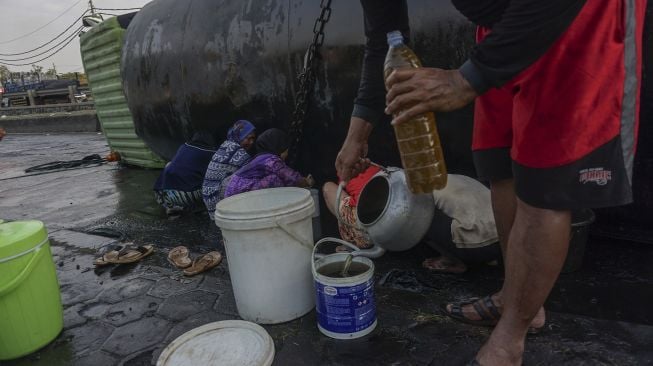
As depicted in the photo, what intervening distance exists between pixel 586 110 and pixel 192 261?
8.77 feet

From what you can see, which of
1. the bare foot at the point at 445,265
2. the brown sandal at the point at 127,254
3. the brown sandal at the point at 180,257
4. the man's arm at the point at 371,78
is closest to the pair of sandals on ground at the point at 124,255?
the brown sandal at the point at 127,254

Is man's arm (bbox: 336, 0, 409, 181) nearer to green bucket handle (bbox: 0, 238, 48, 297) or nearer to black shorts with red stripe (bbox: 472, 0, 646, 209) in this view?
black shorts with red stripe (bbox: 472, 0, 646, 209)

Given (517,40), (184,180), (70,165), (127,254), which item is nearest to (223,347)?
(517,40)

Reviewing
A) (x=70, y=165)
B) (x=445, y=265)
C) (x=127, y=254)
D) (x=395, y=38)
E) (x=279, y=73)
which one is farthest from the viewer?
(x=70, y=165)

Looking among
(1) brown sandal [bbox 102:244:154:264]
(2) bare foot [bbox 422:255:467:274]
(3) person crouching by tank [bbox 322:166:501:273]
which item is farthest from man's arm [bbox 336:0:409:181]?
(1) brown sandal [bbox 102:244:154:264]

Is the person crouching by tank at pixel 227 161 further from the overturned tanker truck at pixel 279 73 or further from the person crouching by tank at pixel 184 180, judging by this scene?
the person crouching by tank at pixel 184 180

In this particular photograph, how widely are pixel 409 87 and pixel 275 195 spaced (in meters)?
1.26

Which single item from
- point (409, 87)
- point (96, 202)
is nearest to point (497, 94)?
point (409, 87)

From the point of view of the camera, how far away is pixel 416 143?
1.65 m

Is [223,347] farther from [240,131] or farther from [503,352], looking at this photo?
[240,131]

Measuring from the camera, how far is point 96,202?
213 inches

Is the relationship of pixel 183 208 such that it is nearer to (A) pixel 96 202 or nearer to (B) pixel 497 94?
(A) pixel 96 202

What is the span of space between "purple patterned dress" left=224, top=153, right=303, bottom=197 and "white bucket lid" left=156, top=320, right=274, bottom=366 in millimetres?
1712

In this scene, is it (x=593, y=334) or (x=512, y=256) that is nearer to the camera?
(x=512, y=256)
